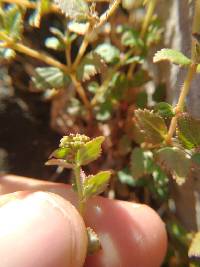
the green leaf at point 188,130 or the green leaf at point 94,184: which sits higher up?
the green leaf at point 188,130

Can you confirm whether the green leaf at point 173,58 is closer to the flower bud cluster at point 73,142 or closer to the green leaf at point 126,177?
the flower bud cluster at point 73,142

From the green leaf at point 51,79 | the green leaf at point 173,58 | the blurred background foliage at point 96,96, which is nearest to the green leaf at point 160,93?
the blurred background foliage at point 96,96

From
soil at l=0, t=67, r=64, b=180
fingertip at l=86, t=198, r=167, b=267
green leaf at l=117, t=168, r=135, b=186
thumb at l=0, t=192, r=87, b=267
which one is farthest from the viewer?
soil at l=0, t=67, r=64, b=180

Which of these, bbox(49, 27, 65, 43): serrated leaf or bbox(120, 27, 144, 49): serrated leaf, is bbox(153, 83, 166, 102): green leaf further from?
bbox(49, 27, 65, 43): serrated leaf

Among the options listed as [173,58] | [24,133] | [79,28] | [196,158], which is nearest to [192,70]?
[173,58]

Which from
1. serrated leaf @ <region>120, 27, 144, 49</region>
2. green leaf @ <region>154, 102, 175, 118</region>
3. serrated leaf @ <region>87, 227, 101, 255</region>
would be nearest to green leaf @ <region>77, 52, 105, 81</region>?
serrated leaf @ <region>120, 27, 144, 49</region>

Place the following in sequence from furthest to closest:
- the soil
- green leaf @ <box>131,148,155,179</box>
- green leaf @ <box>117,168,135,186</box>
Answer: the soil
green leaf @ <box>117,168,135,186</box>
green leaf @ <box>131,148,155,179</box>

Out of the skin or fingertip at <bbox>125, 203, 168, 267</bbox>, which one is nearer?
the skin
